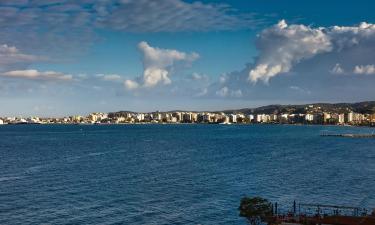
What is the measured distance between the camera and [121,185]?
270ft

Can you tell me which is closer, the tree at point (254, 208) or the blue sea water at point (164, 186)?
the tree at point (254, 208)

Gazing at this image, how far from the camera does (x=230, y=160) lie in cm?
12331

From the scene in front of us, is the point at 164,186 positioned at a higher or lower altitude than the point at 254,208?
lower

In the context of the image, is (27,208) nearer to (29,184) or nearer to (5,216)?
(5,216)

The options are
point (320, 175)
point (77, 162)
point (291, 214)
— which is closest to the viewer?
point (291, 214)

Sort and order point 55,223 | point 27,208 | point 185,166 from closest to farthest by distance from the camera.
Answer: point 55,223 < point 27,208 < point 185,166

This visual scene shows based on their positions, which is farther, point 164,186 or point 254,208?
point 164,186

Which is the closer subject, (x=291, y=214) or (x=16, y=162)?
(x=291, y=214)

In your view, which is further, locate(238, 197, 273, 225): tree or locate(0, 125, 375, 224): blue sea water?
locate(0, 125, 375, 224): blue sea water

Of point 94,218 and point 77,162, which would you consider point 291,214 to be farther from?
point 77,162

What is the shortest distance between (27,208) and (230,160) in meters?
66.4

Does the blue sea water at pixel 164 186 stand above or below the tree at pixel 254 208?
below

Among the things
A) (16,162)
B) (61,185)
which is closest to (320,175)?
(61,185)

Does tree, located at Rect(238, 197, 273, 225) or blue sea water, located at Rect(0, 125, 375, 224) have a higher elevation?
tree, located at Rect(238, 197, 273, 225)
